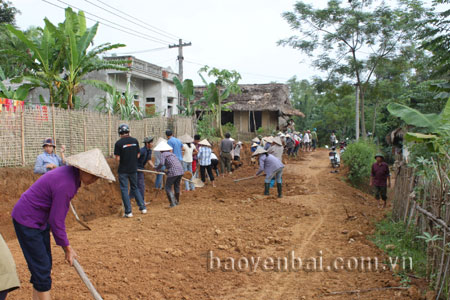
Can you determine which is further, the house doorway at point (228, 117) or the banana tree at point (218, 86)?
the house doorway at point (228, 117)

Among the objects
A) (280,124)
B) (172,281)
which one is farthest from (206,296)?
(280,124)

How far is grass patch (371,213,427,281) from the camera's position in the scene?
493cm

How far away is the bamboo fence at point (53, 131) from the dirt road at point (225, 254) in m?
2.29

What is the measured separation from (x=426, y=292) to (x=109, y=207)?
24.5ft

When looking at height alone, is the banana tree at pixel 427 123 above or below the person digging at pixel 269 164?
above

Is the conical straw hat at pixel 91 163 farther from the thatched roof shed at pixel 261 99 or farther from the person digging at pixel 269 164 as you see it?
the thatched roof shed at pixel 261 99

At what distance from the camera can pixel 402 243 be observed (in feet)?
20.0

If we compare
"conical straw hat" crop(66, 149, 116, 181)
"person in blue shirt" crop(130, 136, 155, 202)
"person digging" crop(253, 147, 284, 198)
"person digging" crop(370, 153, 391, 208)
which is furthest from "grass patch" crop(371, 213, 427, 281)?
"person in blue shirt" crop(130, 136, 155, 202)

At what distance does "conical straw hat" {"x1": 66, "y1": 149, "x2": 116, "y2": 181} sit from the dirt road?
5.26 feet

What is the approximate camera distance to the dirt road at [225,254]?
4.49 metres

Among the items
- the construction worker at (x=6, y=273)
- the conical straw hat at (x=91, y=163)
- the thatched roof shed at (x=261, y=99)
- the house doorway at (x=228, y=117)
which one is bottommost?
the construction worker at (x=6, y=273)

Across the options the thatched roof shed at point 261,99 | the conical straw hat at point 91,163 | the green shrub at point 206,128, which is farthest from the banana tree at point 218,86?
the conical straw hat at point 91,163

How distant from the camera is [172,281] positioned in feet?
15.5

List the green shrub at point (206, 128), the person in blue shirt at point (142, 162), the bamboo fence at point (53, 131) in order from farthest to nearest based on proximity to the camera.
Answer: the green shrub at point (206, 128) < the person in blue shirt at point (142, 162) < the bamboo fence at point (53, 131)
